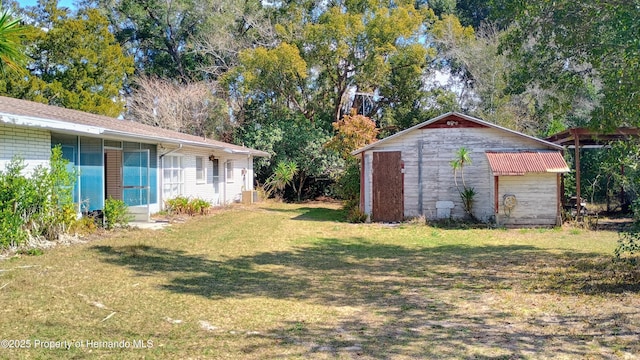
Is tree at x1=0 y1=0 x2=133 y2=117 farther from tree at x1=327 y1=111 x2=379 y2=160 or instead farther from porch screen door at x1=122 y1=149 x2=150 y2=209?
porch screen door at x1=122 y1=149 x2=150 y2=209

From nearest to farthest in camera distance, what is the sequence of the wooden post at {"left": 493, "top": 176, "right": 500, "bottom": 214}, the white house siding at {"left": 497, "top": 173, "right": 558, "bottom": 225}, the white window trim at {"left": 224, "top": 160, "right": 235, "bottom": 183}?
the white house siding at {"left": 497, "top": 173, "right": 558, "bottom": 225} < the wooden post at {"left": 493, "top": 176, "right": 500, "bottom": 214} < the white window trim at {"left": 224, "top": 160, "right": 235, "bottom": 183}

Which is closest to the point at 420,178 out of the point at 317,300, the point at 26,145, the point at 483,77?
the point at 317,300

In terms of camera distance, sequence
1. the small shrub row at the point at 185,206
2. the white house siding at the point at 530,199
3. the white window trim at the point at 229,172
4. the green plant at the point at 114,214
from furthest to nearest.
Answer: the white window trim at the point at 229,172, the small shrub row at the point at 185,206, the white house siding at the point at 530,199, the green plant at the point at 114,214

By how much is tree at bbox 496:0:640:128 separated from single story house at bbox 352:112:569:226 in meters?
5.57

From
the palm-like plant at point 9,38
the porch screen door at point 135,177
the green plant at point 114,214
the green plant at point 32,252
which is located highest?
the palm-like plant at point 9,38

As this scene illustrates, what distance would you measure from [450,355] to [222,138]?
25.1m

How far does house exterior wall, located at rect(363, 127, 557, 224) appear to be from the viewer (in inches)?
593

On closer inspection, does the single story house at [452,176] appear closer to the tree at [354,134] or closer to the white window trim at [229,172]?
the tree at [354,134]

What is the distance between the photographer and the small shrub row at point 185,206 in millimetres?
15617

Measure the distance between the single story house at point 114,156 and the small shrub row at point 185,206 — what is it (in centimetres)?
31

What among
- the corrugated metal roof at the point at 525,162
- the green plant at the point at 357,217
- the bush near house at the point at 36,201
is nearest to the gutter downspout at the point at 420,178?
the green plant at the point at 357,217

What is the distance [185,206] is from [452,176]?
896cm

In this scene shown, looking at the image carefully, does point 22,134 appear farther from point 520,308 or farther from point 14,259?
point 520,308

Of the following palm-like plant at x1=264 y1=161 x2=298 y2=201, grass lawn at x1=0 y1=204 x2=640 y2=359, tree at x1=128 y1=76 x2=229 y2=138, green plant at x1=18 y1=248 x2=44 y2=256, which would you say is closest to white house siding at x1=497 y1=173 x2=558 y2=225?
grass lawn at x1=0 y1=204 x2=640 y2=359
